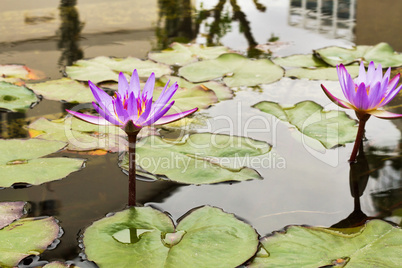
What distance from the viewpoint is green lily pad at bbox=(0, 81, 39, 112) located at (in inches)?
63.6

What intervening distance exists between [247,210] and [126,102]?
384 millimetres

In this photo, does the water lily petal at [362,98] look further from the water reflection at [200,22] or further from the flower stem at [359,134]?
the water reflection at [200,22]

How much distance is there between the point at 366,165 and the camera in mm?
1317

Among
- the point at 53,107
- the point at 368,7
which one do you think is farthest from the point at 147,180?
the point at 368,7

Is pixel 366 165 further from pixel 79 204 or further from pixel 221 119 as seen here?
pixel 79 204

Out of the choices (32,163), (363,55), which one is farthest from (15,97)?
(363,55)

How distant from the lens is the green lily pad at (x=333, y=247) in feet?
3.08

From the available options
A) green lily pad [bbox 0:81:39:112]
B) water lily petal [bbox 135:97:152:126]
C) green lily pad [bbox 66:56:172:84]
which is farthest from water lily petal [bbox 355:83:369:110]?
green lily pad [bbox 0:81:39:112]

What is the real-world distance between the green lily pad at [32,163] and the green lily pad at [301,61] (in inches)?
41.8

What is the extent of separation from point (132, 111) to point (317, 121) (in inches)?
29.3

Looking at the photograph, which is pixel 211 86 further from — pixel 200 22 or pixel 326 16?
pixel 326 16

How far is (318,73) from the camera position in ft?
6.29

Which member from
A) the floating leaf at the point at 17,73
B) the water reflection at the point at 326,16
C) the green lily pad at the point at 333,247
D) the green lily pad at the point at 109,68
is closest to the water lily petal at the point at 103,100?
the green lily pad at the point at 333,247

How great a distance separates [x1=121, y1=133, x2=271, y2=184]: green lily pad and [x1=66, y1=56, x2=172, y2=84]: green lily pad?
1.79 feet
